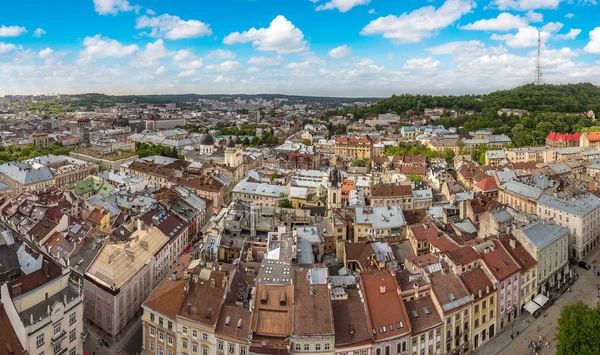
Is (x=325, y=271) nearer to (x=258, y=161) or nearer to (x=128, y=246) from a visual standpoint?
(x=128, y=246)

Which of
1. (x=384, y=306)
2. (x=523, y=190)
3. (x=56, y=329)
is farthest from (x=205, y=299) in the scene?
(x=523, y=190)

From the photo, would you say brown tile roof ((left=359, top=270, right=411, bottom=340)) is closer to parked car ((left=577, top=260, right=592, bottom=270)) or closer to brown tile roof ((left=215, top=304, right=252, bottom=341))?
brown tile roof ((left=215, top=304, right=252, bottom=341))

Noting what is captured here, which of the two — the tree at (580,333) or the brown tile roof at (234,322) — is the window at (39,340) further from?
the tree at (580,333)

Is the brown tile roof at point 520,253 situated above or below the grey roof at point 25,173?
below

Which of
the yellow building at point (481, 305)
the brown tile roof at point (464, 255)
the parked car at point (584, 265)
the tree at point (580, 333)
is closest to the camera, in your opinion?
the tree at point (580, 333)

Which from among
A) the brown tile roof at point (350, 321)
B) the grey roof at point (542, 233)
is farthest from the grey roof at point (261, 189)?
the brown tile roof at point (350, 321)

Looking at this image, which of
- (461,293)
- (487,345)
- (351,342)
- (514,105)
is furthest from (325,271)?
(514,105)

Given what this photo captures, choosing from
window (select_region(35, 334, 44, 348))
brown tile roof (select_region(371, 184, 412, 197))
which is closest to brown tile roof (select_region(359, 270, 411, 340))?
window (select_region(35, 334, 44, 348))
